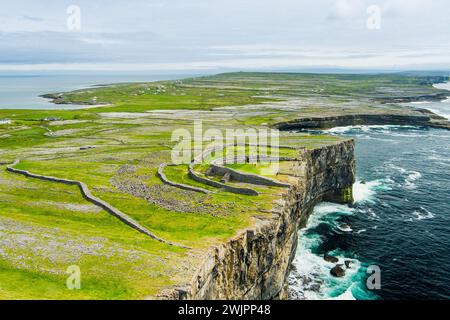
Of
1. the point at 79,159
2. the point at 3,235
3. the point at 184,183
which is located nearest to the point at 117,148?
the point at 79,159

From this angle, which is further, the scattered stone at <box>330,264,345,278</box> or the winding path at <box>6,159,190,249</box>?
the scattered stone at <box>330,264,345,278</box>

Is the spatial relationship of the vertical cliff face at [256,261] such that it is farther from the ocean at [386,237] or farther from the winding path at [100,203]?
the ocean at [386,237]

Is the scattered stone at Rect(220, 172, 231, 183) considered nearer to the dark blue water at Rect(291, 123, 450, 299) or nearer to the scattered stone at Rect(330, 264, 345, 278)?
the dark blue water at Rect(291, 123, 450, 299)

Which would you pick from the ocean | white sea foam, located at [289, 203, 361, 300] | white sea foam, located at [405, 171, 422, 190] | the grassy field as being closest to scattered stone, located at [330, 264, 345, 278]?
white sea foam, located at [289, 203, 361, 300]

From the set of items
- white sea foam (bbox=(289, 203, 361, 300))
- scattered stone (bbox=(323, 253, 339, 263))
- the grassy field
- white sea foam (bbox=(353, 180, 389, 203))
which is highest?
Answer: the grassy field

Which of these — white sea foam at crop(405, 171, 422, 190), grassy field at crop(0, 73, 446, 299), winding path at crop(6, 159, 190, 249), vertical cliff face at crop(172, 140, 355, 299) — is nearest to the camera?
grassy field at crop(0, 73, 446, 299)

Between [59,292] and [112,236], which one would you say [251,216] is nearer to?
[112,236]

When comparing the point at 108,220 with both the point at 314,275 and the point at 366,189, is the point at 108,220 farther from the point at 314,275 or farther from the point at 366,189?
the point at 366,189
